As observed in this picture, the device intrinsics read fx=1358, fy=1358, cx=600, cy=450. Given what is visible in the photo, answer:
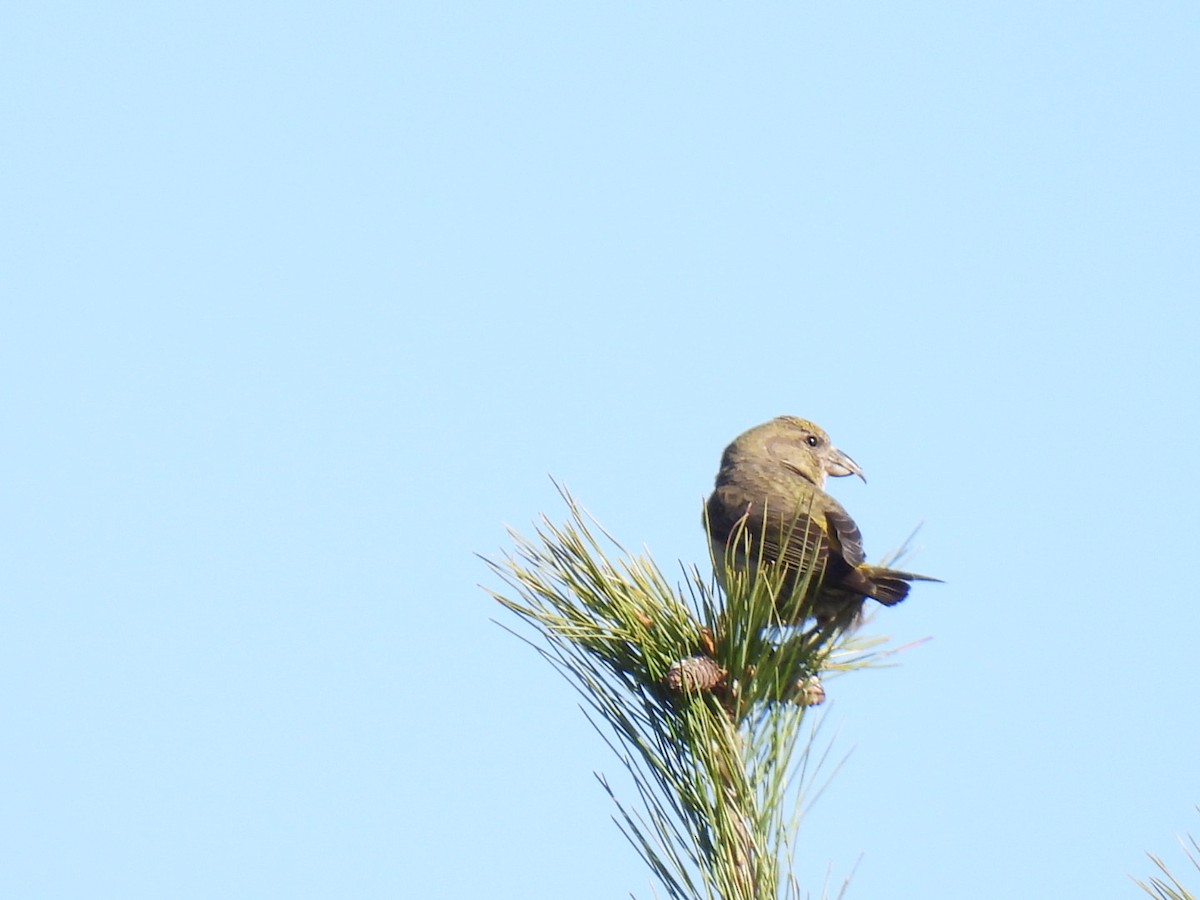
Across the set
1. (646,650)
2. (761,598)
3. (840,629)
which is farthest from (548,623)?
(840,629)

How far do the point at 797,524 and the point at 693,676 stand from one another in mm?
2560

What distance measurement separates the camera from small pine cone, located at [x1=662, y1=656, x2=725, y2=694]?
3.13m

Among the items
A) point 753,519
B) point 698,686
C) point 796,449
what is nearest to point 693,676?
point 698,686

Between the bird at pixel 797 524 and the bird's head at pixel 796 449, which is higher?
the bird's head at pixel 796 449

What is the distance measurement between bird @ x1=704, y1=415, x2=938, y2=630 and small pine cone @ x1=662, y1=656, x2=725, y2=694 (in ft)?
0.79

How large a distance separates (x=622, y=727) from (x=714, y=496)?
10.1ft

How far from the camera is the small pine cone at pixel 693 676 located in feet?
10.3

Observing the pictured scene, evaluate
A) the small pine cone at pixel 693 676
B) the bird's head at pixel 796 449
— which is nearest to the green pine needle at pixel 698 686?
the small pine cone at pixel 693 676

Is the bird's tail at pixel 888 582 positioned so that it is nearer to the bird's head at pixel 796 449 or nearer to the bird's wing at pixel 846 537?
the bird's wing at pixel 846 537

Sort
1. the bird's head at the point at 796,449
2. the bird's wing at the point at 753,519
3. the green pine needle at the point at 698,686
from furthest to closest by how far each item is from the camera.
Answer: the bird's head at the point at 796,449 → the bird's wing at the point at 753,519 → the green pine needle at the point at 698,686

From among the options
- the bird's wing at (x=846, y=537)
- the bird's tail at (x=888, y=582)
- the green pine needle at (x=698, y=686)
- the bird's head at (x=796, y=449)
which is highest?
the bird's head at (x=796, y=449)

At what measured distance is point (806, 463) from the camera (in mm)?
6906

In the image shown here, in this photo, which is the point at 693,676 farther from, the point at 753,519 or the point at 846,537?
the point at 753,519

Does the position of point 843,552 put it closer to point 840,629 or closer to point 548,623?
point 840,629
